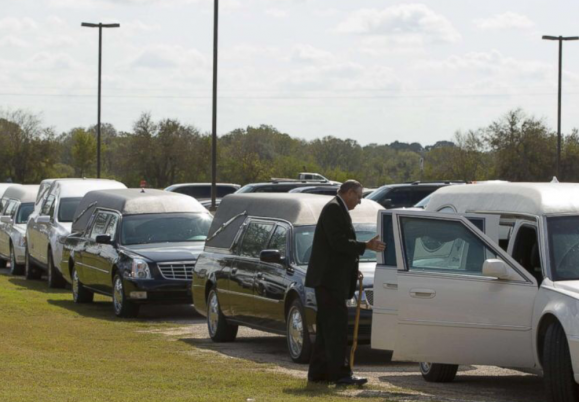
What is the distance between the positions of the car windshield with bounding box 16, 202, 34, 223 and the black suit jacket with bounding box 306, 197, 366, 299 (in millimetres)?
20678

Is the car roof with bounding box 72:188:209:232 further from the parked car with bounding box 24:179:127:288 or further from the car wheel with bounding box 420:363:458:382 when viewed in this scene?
the car wheel with bounding box 420:363:458:382

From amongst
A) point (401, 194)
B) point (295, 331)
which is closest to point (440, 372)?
point (295, 331)

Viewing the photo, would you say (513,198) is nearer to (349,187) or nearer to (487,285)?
(487,285)

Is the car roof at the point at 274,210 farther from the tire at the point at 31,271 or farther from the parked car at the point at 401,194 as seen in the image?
the parked car at the point at 401,194

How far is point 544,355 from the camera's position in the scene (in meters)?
9.73

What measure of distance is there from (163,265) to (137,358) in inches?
210

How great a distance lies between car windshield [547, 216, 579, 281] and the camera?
10117mm

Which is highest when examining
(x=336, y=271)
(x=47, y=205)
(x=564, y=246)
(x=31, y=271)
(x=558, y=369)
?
(x=564, y=246)

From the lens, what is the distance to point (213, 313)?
16.0 meters

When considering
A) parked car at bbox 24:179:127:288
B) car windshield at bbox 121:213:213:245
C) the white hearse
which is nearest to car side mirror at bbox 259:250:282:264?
the white hearse

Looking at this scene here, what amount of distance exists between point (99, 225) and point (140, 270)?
9.01 feet

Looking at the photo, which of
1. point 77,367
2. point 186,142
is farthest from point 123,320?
point 186,142

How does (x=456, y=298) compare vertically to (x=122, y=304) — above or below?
above

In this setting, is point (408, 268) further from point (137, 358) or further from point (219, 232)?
point (219, 232)
